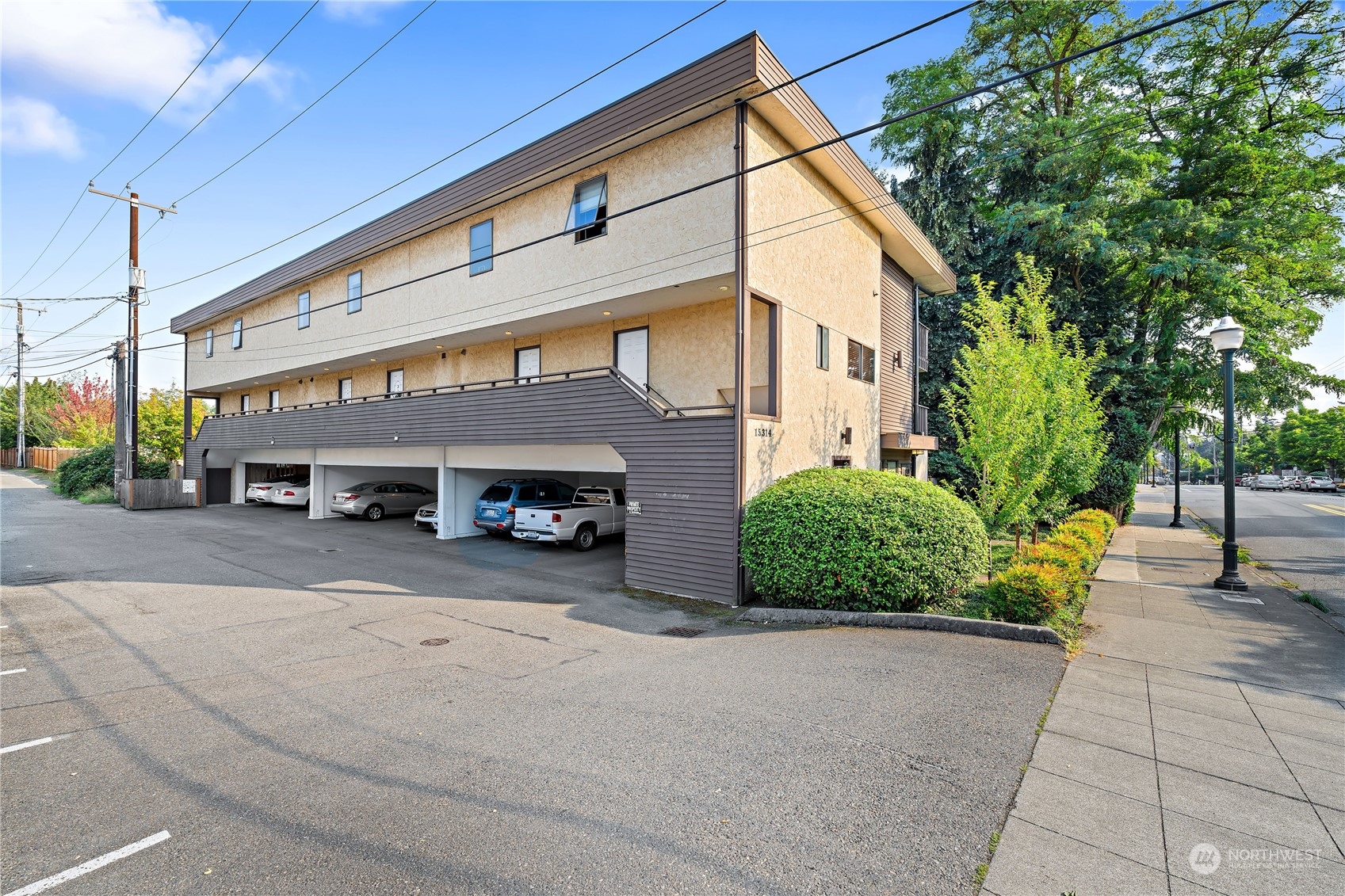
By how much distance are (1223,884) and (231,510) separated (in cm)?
3088

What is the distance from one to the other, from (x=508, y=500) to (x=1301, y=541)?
21.8m

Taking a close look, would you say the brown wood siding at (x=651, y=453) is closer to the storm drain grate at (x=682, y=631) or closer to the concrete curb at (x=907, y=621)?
the concrete curb at (x=907, y=621)

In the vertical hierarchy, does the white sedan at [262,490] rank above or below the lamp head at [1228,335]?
below

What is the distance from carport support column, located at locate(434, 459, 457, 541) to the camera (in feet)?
57.1

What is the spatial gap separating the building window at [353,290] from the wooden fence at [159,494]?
13.5 metres

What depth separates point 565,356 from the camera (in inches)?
605

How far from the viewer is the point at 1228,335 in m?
10.3

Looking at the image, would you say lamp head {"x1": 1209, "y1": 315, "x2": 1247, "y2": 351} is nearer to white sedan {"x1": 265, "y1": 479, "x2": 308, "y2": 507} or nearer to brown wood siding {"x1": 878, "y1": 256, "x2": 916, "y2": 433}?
brown wood siding {"x1": 878, "y1": 256, "x2": 916, "y2": 433}

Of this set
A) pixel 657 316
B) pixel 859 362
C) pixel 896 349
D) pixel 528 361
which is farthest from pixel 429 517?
pixel 896 349

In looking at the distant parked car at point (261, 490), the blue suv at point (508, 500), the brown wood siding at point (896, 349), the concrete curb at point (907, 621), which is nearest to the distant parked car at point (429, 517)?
the blue suv at point (508, 500)

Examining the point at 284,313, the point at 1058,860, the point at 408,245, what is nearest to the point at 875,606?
the point at 1058,860

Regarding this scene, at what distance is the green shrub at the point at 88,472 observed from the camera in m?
29.1

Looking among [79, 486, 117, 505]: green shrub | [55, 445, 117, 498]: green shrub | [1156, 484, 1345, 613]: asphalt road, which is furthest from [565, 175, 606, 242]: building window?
[55, 445, 117, 498]: green shrub

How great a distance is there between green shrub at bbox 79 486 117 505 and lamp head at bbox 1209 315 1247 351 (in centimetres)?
3836
